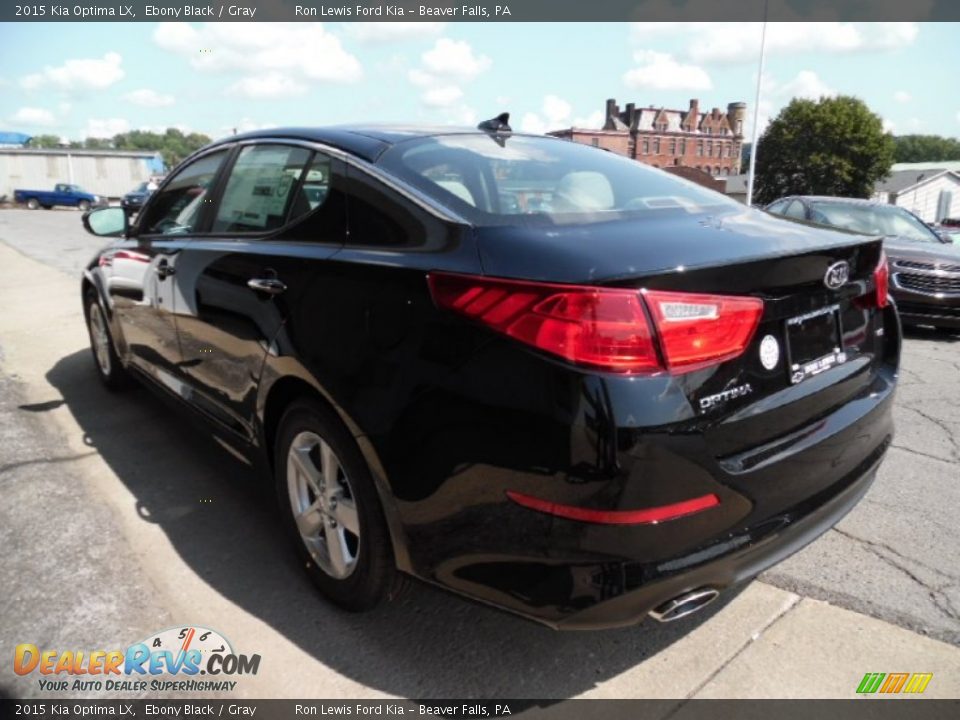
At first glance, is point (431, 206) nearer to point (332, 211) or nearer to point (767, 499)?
point (332, 211)

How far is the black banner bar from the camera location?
2.04m

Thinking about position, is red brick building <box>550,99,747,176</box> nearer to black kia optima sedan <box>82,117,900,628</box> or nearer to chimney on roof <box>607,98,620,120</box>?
chimney on roof <box>607,98,620,120</box>

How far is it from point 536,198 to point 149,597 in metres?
2.07

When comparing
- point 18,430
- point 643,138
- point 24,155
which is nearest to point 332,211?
point 18,430

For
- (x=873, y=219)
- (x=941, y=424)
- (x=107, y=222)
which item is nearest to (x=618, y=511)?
(x=941, y=424)

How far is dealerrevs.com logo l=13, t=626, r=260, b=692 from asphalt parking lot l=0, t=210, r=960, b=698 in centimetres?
7

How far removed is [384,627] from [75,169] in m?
66.0

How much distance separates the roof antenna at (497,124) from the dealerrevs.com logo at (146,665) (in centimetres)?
228

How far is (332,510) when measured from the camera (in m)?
2.43

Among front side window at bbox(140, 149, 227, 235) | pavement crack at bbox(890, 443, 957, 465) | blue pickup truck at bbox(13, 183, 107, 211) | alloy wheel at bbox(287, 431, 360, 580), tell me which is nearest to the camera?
alloy wheel at bbox(287, 431, 360, 580)

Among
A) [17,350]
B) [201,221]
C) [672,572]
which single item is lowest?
[17,350]

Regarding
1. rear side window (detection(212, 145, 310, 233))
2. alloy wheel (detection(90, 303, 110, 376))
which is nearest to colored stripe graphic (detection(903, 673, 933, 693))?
rear side window (detection(212, 145, 310, 233))

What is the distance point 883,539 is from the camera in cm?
300

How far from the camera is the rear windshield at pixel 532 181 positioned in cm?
217
